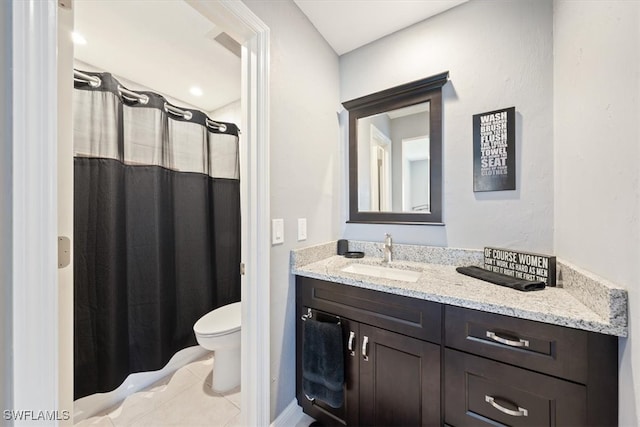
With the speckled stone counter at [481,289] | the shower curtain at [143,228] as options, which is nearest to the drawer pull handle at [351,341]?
the speckled stone counter at [481,289]

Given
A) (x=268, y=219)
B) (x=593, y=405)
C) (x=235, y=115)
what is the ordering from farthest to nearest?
(x=235, y=115)
(x=268, y=219)
(x=593, y=405)

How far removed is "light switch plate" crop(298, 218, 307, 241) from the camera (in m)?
1.40

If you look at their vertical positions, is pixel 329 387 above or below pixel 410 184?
below

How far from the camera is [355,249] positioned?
173 cm

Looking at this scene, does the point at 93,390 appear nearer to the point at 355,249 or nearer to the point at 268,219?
the point at 268,219

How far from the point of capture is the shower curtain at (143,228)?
1.42 m

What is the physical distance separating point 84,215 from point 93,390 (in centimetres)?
104

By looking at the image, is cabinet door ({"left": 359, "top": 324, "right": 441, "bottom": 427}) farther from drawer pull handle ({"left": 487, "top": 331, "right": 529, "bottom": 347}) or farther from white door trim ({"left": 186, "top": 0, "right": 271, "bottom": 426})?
white door trim ({"left": 186, "top": 0, "right": 271, "bottom": 426})

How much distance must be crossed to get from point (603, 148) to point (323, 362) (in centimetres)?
138

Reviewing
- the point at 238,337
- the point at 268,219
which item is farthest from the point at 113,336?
the point at 268,219

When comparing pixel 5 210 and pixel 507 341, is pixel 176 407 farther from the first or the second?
pixel 507 341

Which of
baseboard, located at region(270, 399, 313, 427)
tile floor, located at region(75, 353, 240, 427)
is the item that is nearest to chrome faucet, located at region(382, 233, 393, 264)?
baseboard, located at region(270, 399, 313, 427)

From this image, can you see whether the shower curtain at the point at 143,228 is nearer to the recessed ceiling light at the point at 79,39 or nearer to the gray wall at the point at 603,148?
the recessed ceiling light at the point at 79,39

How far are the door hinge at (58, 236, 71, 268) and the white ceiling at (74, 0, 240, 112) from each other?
130 cm
